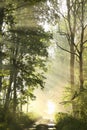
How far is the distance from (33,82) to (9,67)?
2314mm

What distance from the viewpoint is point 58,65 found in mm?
71625

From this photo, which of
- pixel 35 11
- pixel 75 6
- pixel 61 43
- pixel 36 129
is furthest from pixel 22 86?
pixel 61 43

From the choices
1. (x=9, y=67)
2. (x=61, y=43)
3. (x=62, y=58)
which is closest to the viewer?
(x=9, y=67)

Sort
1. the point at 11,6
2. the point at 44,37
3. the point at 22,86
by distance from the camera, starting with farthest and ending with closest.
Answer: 1. the point at 22,86
2. the point at 44,37
3. the point at 11,6

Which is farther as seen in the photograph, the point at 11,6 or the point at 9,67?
the point at 9,67

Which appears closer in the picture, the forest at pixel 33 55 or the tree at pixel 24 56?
the forest at pixel 33 55

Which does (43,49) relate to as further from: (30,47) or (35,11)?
(35,11)

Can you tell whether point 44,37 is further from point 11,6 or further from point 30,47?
point 11,6

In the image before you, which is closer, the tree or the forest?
the forest

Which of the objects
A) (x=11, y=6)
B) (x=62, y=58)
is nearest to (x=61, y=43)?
(x=62, y=58)

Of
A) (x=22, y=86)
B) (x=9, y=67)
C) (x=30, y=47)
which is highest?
(x=30, y=47)

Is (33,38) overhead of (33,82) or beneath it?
overhead

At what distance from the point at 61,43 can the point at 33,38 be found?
33667 millimetres

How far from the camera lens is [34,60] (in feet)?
86.3
